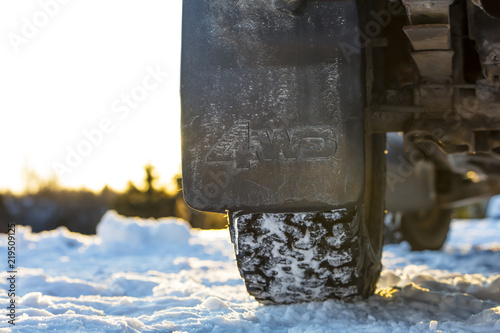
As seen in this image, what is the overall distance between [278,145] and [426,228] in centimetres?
342

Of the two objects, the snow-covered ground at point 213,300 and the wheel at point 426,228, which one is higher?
the snow-covered ground at point 213,300

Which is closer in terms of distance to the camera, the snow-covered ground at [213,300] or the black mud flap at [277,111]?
the black mud flap at [277,111]

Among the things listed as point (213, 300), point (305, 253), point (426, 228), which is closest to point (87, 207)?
point (426, 228)

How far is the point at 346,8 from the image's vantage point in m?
1.67

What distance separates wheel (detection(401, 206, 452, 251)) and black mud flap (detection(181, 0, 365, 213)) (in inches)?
126

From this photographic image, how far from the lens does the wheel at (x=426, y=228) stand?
4.69 m

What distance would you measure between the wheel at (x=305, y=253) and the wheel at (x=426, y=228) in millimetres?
2748

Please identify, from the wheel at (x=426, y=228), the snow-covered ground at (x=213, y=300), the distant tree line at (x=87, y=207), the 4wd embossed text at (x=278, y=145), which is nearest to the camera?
the 4wd embossed text at (x=278, y=145)

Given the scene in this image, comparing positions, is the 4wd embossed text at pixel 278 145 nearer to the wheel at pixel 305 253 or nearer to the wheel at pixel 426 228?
the wheel at pixel 305 253

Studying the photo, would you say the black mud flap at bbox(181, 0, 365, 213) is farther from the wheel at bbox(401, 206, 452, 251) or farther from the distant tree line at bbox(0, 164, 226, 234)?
the distant tree line at bbox(0, 164, 226, 234)

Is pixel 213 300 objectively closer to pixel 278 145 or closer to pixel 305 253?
pixel 305 253

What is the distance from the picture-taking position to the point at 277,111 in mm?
1659

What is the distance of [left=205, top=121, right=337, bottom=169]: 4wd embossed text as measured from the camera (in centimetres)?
165

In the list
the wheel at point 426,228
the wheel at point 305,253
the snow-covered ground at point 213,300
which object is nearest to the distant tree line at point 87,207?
the wheel at point 426,228
